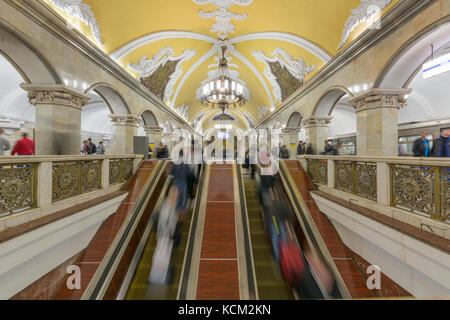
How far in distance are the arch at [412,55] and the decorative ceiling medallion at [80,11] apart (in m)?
7.80

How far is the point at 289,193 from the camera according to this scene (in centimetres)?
500

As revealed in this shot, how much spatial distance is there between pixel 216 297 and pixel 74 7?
7.27m

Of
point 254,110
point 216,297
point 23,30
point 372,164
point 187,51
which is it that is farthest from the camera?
point 254,110

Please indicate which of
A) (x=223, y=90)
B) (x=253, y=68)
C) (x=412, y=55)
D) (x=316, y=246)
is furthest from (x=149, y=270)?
(x=253, y=68)

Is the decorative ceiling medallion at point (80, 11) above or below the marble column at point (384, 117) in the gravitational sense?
above

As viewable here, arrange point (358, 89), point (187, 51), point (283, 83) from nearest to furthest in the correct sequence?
point (358, 89)
point (187, 51)
point (283, 83)

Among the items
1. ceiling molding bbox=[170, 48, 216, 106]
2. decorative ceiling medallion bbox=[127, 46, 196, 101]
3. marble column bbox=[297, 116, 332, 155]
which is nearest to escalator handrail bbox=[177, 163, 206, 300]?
marble column bbox=[297, 116, 332, 155]

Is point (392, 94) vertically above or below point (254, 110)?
below

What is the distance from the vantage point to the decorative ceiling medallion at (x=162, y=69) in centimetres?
852

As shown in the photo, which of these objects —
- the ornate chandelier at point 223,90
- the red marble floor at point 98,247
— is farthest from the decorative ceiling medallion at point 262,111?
the red marble floor at point 98,247

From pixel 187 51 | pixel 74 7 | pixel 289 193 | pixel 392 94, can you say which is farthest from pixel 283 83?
pixel 74 7

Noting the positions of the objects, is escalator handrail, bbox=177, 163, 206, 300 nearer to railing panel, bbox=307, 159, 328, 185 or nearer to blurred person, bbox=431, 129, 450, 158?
railing panel, bbox=307, 159, 328, 185

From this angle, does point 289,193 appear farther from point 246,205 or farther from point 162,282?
point 162,282

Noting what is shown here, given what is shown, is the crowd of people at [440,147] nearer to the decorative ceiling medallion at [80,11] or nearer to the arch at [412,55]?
the arch at [412,55]
